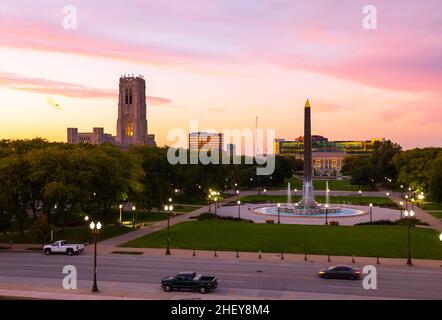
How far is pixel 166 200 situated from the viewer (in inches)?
2876

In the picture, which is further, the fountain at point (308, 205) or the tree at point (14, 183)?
the fountain at point (308, 205)

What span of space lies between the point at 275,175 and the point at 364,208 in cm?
5756

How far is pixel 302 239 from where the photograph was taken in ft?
153

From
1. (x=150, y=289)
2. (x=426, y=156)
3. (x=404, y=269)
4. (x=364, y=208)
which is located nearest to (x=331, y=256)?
(x=404, y=269)

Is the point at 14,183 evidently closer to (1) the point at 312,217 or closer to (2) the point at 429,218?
(1) the point at 312,217

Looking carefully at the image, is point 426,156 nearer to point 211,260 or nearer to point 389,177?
point 389,177

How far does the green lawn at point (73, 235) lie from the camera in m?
47.1

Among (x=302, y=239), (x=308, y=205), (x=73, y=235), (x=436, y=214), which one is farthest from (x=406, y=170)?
(x=73, y=235)

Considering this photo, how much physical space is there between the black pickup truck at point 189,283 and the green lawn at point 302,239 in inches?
558

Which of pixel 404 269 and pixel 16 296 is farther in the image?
pixel 404 269

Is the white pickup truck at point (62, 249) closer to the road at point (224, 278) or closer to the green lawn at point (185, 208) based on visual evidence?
the road at point (224, 278)

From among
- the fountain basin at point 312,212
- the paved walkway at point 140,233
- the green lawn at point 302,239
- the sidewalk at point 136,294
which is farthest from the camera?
the fountain basin at point 312,212

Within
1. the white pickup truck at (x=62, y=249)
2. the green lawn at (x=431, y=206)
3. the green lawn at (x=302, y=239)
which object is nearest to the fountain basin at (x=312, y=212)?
the green lawn at (x=431, y=206)
